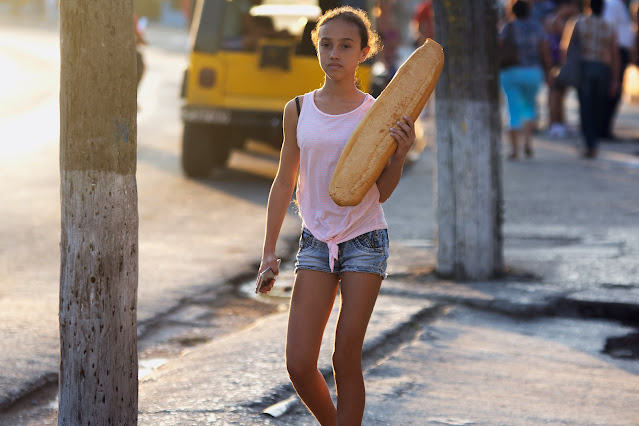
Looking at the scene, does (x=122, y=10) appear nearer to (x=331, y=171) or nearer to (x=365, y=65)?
(x=331, y=171)

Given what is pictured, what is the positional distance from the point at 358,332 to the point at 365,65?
8.04 m

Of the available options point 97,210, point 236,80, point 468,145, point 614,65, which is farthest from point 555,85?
point 97,210

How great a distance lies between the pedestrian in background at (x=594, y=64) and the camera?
1297cm

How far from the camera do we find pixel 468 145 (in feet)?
22.7

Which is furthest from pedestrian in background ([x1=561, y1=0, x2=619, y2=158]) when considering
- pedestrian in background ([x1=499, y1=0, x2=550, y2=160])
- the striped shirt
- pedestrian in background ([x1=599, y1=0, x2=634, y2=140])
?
pedestrian in background ([x1=599, y1=0, x2=634, y2=140])

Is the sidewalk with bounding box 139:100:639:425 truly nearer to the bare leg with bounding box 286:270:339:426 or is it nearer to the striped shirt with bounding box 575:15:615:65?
the bare leg with bounding box 286:270:339:426

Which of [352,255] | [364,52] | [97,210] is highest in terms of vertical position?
[364,52]

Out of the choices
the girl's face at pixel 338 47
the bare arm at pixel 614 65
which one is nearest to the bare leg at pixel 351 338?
the girl's face at pixel 338 47

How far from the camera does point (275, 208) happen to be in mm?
3775

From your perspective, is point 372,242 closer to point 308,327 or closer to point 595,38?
point 308,327

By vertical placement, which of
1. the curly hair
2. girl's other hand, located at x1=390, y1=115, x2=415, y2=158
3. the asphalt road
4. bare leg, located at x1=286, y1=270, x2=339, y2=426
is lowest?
the asphalt road

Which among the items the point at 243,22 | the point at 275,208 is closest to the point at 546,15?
the point at 243,22

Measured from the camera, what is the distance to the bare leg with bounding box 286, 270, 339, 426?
142 inches

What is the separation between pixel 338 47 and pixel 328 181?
45 cm
